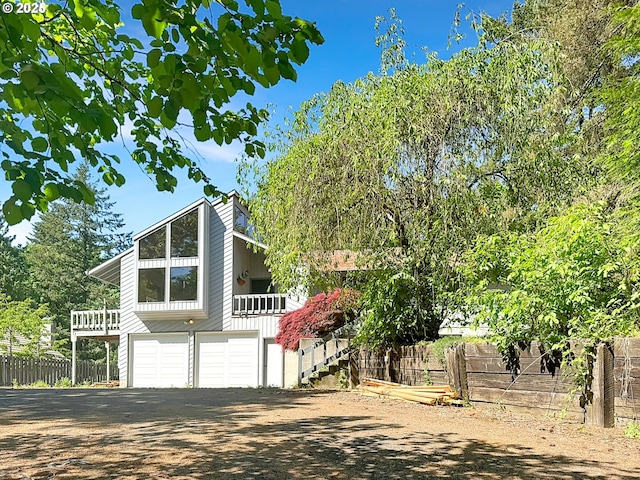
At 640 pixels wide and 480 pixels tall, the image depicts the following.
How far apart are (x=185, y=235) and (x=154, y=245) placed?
1261 millimetres

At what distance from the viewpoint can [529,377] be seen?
28.8 feet

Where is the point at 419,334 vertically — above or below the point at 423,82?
below

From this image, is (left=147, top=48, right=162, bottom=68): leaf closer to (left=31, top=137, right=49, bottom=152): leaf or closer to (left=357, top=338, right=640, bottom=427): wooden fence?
(left=31, top=137, right=49, bottom=152): leaf

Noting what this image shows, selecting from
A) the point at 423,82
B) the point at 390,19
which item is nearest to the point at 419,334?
the point at 423,82

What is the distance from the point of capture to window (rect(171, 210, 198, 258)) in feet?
74.7

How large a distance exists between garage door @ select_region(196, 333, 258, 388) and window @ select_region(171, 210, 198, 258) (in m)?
3.25

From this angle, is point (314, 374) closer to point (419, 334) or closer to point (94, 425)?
point (419, 334)

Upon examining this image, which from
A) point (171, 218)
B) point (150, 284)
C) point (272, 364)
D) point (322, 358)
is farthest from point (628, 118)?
point (150, 284)

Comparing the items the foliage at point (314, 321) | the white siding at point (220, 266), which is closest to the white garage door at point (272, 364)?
the white siding at point (220, 266)

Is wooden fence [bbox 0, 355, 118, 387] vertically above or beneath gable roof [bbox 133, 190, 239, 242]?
beneath

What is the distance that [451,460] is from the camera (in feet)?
18.2

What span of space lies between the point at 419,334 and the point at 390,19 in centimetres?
646

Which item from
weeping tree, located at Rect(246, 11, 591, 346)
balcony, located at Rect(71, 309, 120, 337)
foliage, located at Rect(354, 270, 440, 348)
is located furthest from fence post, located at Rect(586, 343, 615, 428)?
balcony, located at Rect(71, 309, 120, 337)

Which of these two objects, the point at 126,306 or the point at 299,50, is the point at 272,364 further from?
the point at 299,50
